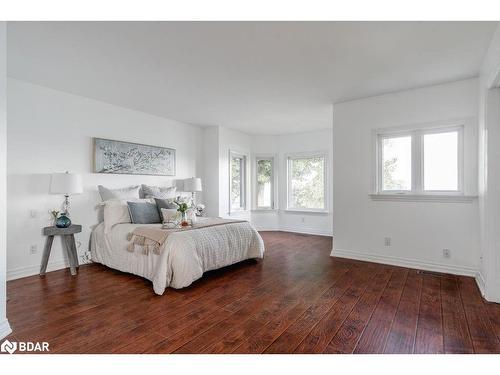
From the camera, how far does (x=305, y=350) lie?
1811 millimetres

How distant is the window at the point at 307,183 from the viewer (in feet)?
21.2

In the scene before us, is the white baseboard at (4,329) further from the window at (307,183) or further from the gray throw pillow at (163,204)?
the window at (307,183)

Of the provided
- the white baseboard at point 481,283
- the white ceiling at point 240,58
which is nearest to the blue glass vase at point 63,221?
the white ceiling at point 240,58

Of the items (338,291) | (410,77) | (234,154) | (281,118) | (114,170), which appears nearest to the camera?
(338,291)

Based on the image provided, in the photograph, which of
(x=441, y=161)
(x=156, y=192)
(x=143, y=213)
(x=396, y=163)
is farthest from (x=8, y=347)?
(x=441, y=161)

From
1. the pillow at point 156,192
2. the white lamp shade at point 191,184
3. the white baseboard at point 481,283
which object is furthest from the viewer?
the white lamp shade at point 191,184

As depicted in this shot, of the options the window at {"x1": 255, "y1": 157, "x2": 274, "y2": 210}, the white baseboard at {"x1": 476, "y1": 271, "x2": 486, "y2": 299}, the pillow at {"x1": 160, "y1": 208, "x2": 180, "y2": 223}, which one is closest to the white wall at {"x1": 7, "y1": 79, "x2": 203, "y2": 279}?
the pillow at {"x1": 160, "y1": 208, "x2": 180, "y2": 223}

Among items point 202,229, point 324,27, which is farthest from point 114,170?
point 324,27

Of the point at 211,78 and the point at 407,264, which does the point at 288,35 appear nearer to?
the point at 211,78

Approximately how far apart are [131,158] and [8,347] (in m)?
A: 3.16

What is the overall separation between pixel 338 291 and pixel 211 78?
9.50ft

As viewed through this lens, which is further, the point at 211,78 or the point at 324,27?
the point at 211,78

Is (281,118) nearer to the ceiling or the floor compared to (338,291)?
nearer to the ceiling
